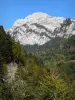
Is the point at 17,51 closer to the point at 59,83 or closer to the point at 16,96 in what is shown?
the point at 59,83

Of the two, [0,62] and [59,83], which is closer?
[59,83]

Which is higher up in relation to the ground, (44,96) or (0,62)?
(0,62)

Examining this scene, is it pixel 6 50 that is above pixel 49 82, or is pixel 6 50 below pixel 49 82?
above

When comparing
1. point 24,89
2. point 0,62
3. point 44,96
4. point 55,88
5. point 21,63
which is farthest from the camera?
point 21,63

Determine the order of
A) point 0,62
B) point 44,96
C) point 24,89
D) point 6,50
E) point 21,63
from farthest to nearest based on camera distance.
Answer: point 21,63, point 6,50, point 0,62, point 44,96, point 24,89

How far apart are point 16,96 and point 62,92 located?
1522 centimetres

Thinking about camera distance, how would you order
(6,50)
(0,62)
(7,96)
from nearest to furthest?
1. (7,96)
2. (0,62)
3. (6,50)

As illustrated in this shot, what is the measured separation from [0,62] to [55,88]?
5367 centimetres

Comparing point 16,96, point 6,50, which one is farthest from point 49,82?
point 6,50

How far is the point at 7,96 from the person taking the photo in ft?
129

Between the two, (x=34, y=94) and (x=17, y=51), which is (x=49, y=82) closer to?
(x=34, y=94)

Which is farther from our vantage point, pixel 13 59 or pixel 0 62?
pixel 13 59

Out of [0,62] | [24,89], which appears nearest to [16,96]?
[24,89]

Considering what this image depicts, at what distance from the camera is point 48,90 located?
5422cm
